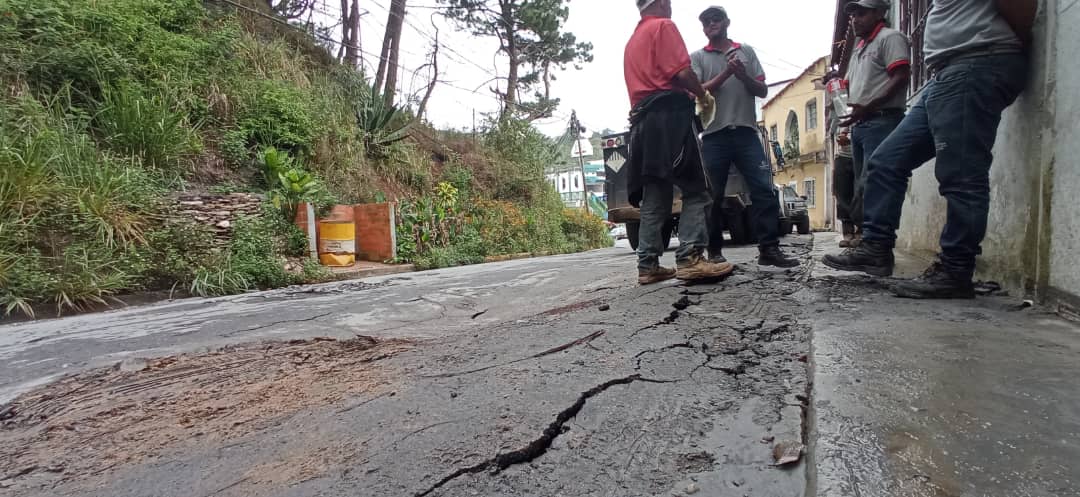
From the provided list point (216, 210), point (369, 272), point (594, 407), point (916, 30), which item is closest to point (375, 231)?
point (369, 272)

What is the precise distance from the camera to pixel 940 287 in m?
2.11

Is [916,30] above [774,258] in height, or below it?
above

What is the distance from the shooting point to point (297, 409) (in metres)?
1.51

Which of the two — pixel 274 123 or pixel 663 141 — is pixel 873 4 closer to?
pixel 663 141

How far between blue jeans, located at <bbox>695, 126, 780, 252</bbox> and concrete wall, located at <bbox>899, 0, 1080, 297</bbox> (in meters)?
1.12

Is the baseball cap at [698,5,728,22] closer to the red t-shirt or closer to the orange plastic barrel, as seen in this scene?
the red t-shirt

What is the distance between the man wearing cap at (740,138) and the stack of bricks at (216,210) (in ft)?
15.6

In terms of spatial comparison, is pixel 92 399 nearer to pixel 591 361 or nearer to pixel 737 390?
pixel 591 361

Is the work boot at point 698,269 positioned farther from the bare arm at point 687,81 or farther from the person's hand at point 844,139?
the person's hand at point 844,139

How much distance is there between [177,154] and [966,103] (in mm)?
6840

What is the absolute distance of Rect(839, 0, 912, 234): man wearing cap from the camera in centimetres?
293

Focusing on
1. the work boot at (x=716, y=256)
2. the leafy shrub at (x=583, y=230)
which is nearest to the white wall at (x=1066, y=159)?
the work boot at (x=716, y=256)

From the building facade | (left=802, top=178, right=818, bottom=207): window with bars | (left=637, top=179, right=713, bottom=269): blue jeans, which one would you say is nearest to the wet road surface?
the building facade

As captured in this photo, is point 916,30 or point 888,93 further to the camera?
point 916,30
